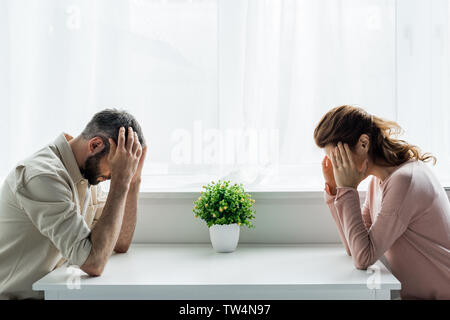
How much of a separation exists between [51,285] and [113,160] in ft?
1.25

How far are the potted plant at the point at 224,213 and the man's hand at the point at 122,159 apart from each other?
0.33 meters

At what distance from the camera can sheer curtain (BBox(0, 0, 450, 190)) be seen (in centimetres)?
157

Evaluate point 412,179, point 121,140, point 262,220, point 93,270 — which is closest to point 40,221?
point 93,270

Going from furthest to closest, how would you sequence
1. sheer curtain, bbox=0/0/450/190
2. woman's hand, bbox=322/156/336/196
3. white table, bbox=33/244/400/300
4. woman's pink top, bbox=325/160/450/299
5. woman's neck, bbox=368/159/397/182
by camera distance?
sheer curtain, bbox=0/0/450/190 → woman's hand, bbox=322/156/336/196 → woman's neck, bbox=368/159/397/182 → woman's pink top, bbox=325/160/450/299 → white table, bbox=33/244/400/300

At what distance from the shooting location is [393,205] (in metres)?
1.14

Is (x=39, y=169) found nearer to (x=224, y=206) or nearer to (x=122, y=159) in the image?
(x=122, y=159)

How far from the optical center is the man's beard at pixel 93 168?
1226mm

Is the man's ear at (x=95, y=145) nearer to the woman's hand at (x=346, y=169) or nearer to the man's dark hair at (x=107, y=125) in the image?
the man's dark hair at (x=107, y=125)

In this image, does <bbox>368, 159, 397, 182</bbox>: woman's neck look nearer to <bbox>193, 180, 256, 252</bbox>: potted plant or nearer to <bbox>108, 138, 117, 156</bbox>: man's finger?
<bbox>193, 180, 256, 252</bbox>: potted plant

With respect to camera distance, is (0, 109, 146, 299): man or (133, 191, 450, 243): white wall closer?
(0, 109, 146, 299): man

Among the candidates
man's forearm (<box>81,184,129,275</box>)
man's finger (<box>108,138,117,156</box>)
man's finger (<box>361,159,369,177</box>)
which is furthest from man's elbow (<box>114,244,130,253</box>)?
man's finger (<box>361,159,369,177</box>)

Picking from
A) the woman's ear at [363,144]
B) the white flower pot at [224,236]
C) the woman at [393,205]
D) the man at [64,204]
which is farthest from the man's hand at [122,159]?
the woman's ear at [363,144]

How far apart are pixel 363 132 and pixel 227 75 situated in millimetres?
605

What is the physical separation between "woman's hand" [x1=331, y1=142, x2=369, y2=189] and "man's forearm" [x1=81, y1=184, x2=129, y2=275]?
65cm
